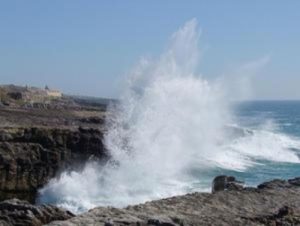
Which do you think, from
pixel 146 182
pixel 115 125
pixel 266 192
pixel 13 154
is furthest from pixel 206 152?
pixel 266 192

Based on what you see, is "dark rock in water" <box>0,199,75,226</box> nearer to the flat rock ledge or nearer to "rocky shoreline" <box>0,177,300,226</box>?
"rocky shoreline" <box>0,177,300,226</box>

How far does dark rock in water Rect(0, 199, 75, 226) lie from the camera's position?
9.62 meters

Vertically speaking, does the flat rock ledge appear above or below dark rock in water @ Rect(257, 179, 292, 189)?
below

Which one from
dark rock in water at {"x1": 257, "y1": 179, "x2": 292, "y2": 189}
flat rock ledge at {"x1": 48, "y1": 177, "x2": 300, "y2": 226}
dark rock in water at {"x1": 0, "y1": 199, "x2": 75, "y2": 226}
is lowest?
dark rock in water at {"x1": 0, "y1": 199, "x2": 75, "y2": 226}

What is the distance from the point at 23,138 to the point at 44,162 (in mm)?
1674

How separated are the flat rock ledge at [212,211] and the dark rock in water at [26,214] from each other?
83 centimetres

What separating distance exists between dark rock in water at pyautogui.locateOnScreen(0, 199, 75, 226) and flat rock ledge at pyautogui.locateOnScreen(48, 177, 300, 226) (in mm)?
834

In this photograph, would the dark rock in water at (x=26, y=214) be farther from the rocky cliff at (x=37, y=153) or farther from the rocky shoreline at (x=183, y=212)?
the rocky cliff at (x=37, y=153)

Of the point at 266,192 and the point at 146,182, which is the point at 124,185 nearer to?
the point at 146,182

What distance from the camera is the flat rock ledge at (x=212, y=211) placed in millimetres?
9219

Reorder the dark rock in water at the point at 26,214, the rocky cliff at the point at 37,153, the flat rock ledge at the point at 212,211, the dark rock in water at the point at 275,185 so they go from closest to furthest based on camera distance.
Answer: the flat rock ledge at the point at 212,211, the dark rock in water at the point at 26,214, the dark rock in water at the point at 275,185, the rocky cliff at the point at 37,153

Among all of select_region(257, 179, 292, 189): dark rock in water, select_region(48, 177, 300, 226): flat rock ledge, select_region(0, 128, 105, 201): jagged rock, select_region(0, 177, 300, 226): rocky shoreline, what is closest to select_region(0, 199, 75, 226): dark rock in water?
select_region(0, 177, 300, 226): rocky shoreline

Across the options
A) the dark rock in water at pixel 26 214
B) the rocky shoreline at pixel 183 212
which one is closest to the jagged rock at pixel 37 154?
the dark rock in water at pixel 26 214

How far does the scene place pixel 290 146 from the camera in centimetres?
4538
